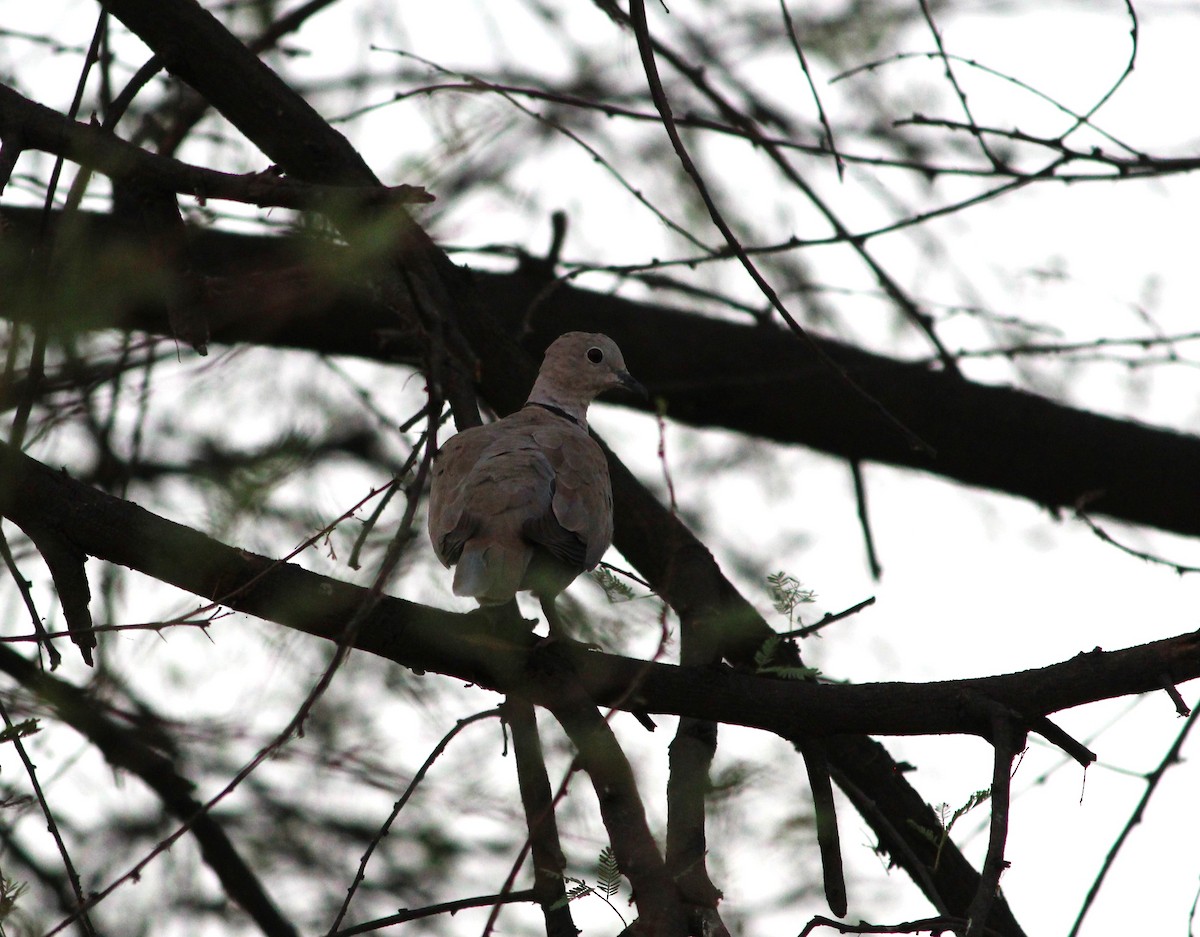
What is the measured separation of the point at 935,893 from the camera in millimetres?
3506

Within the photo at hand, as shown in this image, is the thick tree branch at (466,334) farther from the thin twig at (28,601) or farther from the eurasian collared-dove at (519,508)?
the thin twig at (28,601)

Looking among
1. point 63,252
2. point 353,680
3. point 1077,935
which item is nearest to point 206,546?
point 63,252

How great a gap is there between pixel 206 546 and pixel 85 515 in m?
0.28

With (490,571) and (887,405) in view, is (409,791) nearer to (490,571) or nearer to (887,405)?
(490,571)

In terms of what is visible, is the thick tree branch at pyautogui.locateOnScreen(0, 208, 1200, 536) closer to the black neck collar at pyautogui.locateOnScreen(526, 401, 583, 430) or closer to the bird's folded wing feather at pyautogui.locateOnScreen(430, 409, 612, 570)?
the black neck collar at pyautogui.locateOnScreen(526, 401, 583, 430)

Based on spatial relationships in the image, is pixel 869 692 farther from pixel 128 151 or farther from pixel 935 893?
pixel 128 151

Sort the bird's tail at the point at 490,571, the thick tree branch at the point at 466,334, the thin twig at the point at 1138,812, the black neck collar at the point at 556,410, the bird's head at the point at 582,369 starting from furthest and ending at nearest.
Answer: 1. the bird's head at the point at 582,369
2. the black neck collar at the point at 556,410
3. the bird's tail at the point at 490,571
4. the thick tree branch at the point at 466,334
5. the thin twig at the point at 1138,812

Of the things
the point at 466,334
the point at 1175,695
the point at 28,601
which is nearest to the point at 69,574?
the point at 28,601

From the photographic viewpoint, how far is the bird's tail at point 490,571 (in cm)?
344

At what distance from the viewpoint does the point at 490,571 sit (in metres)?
3.48

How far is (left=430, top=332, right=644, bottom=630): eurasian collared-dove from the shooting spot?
3.53m

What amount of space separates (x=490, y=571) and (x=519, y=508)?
248mm

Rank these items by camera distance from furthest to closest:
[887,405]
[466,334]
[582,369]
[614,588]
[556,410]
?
[887,405] < [582,369] < [556,410] < [466,334] < [614,588]

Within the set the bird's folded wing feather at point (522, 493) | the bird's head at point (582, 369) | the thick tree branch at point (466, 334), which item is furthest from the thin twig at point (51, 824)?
the bird's head at point (582, 369)
